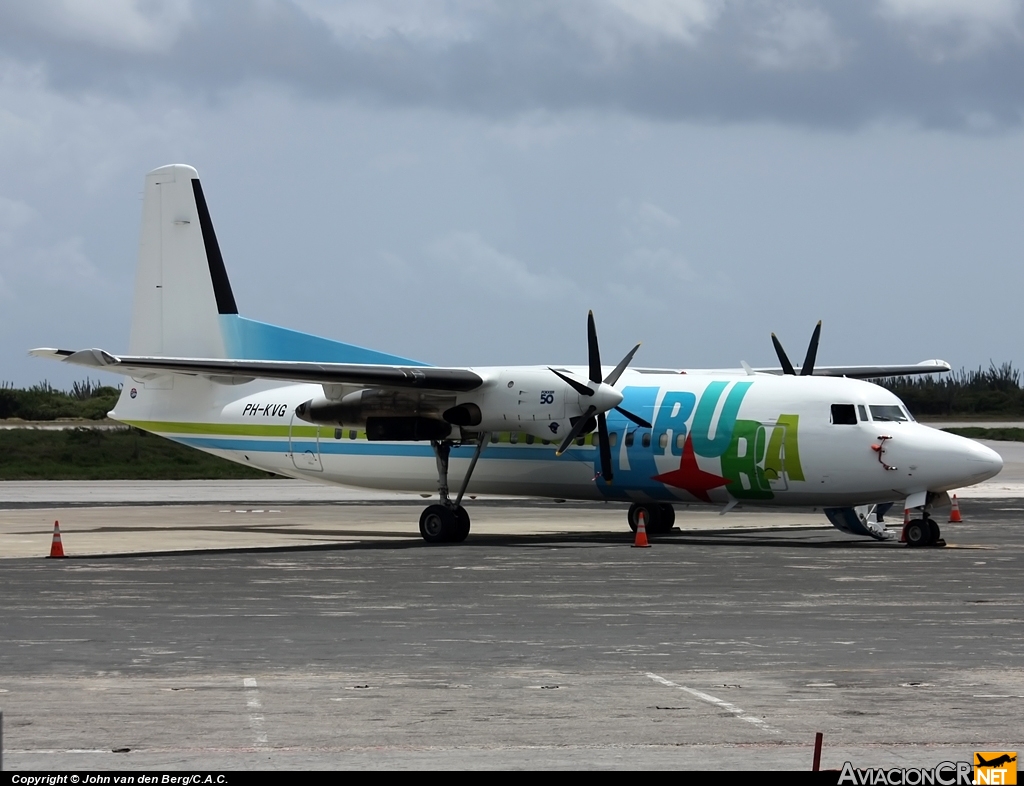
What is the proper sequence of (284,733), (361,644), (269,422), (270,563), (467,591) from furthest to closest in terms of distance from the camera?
(269,422) → (270,563) → (467,591) → (361,644) → (284,733)

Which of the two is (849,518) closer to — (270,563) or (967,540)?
(967,540)

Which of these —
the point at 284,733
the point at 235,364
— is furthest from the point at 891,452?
the point at 284,733

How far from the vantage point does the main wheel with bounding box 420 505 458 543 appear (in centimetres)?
2719

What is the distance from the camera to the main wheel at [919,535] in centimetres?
2459

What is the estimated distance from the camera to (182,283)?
31234mm

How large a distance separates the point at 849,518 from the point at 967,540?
228cm

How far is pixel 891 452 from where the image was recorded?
24453 mm

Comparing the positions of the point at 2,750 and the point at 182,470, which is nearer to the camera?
the point at 2,750

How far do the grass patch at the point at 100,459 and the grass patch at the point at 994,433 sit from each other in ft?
115

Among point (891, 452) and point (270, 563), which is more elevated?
point (891, 452)

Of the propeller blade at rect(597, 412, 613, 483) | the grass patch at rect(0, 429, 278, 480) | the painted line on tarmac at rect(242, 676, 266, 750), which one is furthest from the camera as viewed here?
the grass patch at rect(0, 429, 278, 480)

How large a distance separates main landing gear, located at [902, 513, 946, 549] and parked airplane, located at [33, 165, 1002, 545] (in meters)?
0.03

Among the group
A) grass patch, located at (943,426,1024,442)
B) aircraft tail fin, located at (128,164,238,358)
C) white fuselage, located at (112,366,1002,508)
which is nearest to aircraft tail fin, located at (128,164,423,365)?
aircraft tail fin, located at (128,164,238,358)

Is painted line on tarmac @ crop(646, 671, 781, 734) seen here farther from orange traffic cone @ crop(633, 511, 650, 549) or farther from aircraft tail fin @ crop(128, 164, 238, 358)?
aircraft tail fin @ crop(128, 164, 238, 358)
